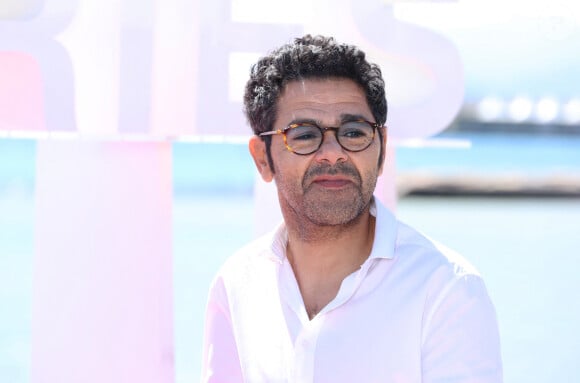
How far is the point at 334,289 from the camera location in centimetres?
188

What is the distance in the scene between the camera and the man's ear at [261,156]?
6.64 feet

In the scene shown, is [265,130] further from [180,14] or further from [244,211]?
[244,211]

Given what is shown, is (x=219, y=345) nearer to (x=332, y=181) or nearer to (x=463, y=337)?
(x=332, y=181)

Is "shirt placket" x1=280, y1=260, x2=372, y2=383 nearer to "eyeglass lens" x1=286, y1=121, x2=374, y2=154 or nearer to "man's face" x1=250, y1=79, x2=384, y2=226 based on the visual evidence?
"man's face" x1=250, y1=79, x2=384, y2=226

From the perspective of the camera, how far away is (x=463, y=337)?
1605 mm

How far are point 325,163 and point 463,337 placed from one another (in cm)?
46

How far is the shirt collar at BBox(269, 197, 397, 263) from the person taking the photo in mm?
1749

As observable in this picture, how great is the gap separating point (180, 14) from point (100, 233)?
702 millimetres

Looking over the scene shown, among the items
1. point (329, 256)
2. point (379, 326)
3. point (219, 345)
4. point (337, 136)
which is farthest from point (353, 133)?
point (219, 345)

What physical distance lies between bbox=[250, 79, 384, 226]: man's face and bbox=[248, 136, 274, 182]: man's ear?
0.26 ft

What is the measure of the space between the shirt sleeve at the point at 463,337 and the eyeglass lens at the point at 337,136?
363 mm

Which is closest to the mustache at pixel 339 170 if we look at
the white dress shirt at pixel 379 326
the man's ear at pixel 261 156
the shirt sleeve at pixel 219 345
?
the white dress shirt at pixel 379 326

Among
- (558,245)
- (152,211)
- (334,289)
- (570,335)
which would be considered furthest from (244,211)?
(334,289)

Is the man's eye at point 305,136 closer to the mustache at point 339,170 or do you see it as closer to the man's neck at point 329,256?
the mustache at point 339,170
